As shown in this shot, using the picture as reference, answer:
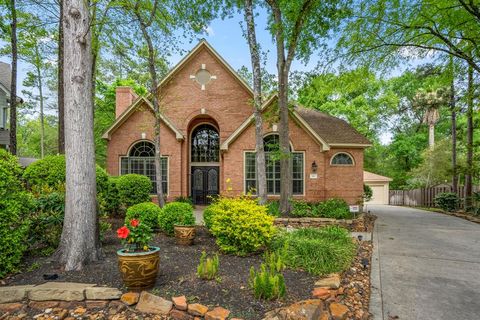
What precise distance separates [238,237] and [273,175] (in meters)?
9.62

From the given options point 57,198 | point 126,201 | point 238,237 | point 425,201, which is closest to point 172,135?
point 126,201

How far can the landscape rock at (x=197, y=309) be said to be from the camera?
326cm

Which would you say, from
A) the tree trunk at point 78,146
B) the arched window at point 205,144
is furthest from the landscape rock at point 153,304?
the arched window at point 205,144

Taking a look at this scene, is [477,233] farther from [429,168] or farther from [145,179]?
[429,168]

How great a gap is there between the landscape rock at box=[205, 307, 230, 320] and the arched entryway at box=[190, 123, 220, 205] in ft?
42.0

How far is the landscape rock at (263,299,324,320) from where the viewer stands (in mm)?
3170

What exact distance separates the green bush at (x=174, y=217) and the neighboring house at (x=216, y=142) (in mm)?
6684

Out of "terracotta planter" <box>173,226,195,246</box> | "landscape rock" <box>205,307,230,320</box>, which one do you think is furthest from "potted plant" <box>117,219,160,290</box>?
"terracotta planter" <box>173,226,195,246</box>

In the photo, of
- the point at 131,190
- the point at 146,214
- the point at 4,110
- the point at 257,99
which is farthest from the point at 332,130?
the point at 4,110

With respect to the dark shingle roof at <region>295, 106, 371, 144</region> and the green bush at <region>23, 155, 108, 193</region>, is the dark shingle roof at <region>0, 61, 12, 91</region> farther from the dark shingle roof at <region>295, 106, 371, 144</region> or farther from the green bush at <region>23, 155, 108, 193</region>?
the dark shingle roof at <region>295, 106, 371, 144</region>

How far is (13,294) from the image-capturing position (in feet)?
11.6

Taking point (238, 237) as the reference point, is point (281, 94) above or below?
above

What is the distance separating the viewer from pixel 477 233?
29.4 ft

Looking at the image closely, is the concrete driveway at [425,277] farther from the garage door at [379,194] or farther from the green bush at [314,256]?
the garage door at [379,194]
